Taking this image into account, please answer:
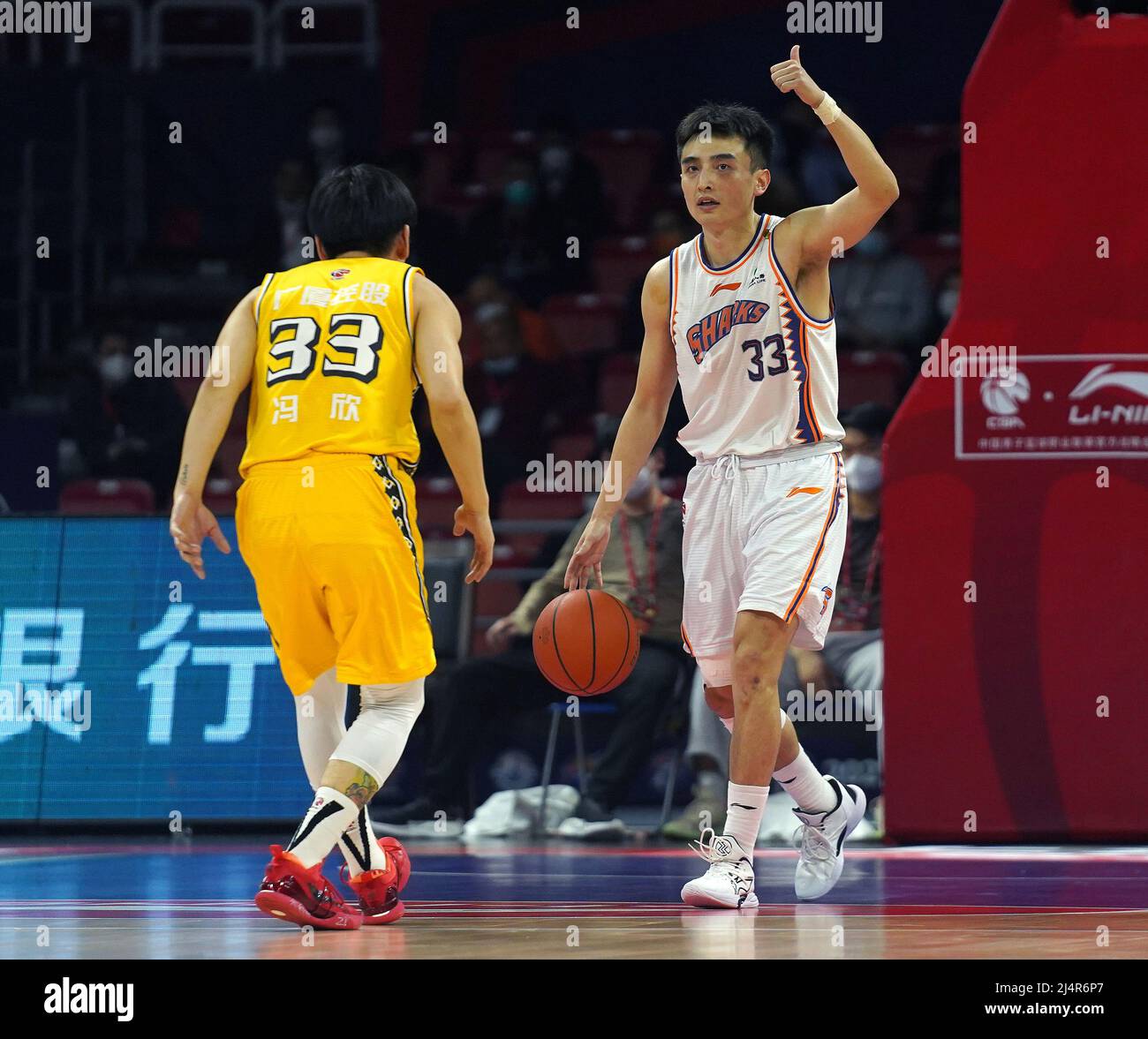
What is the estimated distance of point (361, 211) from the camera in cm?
550

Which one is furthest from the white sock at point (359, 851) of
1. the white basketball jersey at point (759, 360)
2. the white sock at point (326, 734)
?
the white basketball jersey at point (759, 360)

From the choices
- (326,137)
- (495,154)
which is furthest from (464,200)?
(326,137)

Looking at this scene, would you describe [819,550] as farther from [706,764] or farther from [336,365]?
[706,764]

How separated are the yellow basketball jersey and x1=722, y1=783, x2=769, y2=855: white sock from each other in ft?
4.60

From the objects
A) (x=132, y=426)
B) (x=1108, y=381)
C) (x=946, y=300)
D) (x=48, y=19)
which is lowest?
(x=1108, y=381)

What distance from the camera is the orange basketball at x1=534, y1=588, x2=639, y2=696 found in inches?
246

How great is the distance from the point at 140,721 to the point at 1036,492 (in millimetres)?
4035

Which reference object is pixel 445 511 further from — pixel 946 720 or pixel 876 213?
pixel 876 213

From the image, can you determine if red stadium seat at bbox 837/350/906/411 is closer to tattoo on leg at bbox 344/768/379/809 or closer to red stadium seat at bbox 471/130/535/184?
red stadium seat at bbox 471/130/535/184

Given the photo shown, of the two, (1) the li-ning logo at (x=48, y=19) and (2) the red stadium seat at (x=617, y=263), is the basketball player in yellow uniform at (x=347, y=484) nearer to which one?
(2) the red stadium seat at (x=617, y=263)

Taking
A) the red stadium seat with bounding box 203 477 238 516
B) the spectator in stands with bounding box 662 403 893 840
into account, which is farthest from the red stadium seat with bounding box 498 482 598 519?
the spectator in stands with bounding box 662 403 893 840

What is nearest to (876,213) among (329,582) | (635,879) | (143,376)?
(329,582)

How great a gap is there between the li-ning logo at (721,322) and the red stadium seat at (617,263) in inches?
314

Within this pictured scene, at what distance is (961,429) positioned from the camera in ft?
25.6
